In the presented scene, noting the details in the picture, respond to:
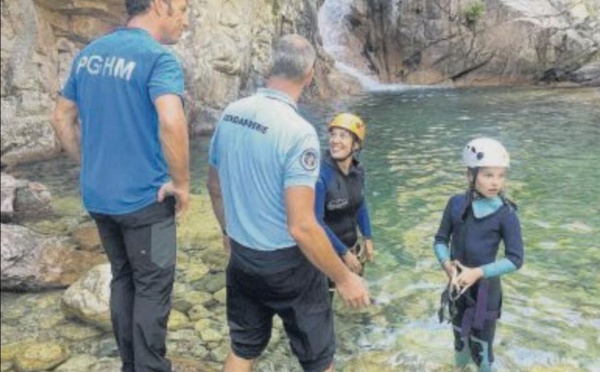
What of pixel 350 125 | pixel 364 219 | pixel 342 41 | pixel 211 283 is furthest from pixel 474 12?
pixel 350 125

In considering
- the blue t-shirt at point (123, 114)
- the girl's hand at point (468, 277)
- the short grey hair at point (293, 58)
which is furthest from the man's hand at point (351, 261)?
the short grey hair at point (293, 58)

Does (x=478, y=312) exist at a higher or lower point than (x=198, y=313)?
higher

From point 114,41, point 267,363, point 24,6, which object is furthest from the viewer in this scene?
point 24,6

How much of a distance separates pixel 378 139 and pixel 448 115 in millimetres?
6269

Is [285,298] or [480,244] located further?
[480,244]

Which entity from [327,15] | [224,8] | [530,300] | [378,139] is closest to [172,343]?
[530,300]

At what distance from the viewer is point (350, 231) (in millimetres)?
7344

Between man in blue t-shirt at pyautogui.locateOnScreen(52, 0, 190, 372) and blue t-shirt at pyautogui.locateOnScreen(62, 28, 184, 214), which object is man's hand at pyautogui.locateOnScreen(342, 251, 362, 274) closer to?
man in blue t-shirt at pyautogui.locateOnScreen(52, 0, 190, 372)

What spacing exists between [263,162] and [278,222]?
486 mm

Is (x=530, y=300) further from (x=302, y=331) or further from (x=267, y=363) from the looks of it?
(x=302, y=331)

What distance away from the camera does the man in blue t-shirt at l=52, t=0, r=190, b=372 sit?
4645 millimetres

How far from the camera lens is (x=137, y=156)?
15.6 feet

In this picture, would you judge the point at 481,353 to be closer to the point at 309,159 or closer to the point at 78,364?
the point at 309,159

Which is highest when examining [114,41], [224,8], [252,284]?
[224,8]
